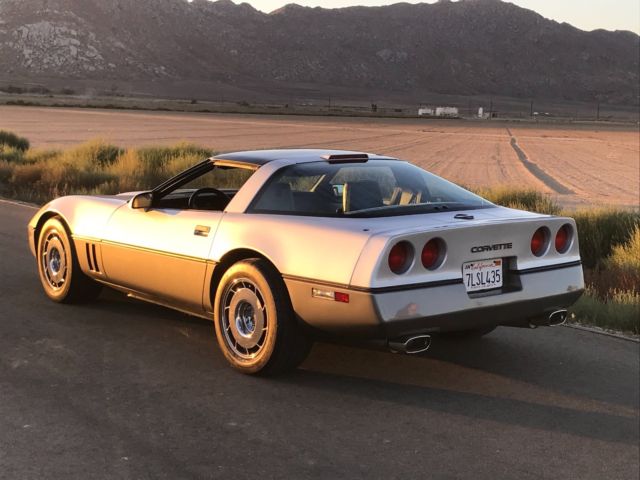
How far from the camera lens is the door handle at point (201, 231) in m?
5.48

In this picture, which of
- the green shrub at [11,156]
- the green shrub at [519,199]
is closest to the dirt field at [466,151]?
the green shrub at [519,199]

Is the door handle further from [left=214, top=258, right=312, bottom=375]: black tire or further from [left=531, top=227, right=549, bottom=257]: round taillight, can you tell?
[left=531, top=227, right=549, bottom=257]: round taillight

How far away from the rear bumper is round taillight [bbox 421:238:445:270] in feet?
0.45

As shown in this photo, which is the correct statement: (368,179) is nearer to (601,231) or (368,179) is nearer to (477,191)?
(601,231)

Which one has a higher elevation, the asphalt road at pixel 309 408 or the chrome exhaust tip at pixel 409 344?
the chrome exhaust tip at pixel 409 344

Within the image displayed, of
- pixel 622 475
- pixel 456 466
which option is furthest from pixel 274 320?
pixel 622 475

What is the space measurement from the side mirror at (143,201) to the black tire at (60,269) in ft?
3.17

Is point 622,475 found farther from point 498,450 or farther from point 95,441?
point 95,441

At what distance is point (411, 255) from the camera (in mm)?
4547

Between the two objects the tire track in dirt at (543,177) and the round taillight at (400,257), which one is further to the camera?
the tire track in dirt at (543,177)

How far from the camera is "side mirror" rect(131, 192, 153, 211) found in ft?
19.8

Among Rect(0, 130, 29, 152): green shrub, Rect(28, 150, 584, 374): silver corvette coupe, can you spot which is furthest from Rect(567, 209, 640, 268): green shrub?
Rect(0, 130, 29, 152): green shrub

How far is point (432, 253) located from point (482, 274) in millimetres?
413

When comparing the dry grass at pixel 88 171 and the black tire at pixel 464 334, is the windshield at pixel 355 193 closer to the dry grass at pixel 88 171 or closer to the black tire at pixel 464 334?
the black tire at pixel 464 334
